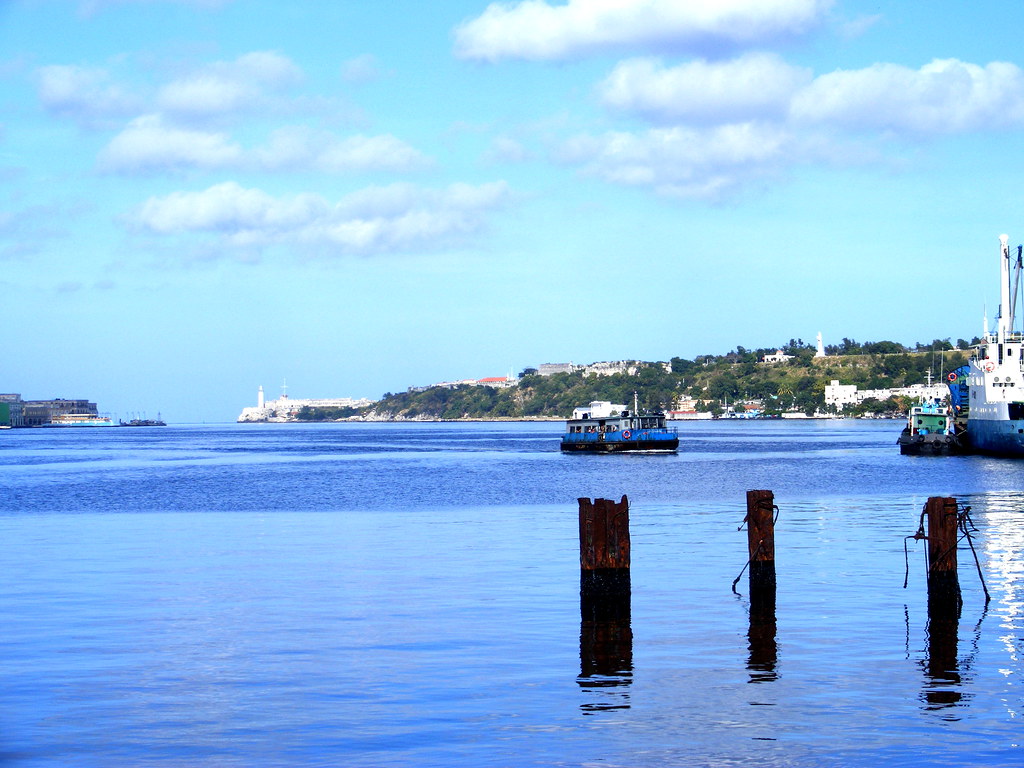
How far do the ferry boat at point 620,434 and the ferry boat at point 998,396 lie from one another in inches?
1236

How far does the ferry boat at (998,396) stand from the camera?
9569 cm

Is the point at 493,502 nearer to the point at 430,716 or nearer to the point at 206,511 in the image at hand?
the point at 206,511

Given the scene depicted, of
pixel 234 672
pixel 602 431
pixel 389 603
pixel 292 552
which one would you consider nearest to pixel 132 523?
pixel 292 552

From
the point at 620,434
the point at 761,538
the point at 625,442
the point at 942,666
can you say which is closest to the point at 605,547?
the point at 761,538

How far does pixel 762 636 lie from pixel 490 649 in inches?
203

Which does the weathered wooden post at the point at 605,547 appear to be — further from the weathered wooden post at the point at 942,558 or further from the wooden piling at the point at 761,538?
the weathered wooden post at the point at 942,558

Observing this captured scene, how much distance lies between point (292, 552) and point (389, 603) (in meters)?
11.7

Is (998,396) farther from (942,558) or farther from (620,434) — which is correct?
(942,558)

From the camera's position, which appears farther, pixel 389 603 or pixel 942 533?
pixel 389 603

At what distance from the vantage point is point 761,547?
1108 inches

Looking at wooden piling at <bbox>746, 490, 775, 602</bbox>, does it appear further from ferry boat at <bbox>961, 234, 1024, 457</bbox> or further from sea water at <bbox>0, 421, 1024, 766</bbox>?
ferry boat at <bbox>961, 234, 1024, 457</bbox>

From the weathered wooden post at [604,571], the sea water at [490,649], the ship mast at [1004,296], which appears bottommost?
the sea water at [490,649]

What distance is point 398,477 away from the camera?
8850 centimetres

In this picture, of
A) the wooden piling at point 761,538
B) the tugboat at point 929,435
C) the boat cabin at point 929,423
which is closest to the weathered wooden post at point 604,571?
the wooden piling at point 761,538
